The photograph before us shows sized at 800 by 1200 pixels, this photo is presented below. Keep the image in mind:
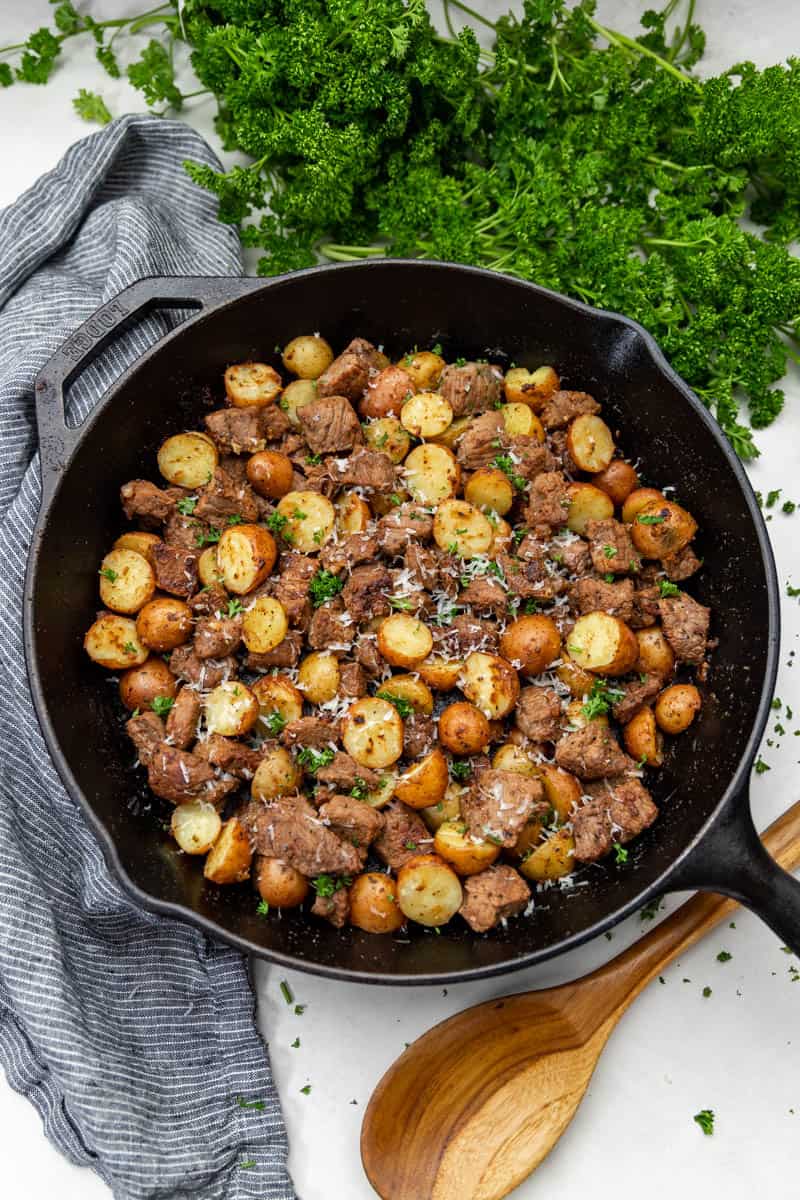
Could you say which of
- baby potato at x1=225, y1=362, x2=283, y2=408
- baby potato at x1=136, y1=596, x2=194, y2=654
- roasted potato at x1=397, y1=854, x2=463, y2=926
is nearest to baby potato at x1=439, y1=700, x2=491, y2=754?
roasted potato at x1=397, y1=854, x2=463, y2=926

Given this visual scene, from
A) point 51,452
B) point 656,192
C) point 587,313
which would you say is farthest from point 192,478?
point 656,192

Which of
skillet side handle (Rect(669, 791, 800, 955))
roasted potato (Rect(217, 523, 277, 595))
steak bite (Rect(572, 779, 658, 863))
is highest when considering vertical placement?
skillet side handle (Rect(669, 791, 800, 955))

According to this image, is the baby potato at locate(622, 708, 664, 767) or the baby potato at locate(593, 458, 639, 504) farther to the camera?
the baby potato at locate(593, 458, 639, 504)

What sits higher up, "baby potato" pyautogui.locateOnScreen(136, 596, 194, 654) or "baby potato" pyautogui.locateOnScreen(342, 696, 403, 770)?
"baby potato" pyautogui.locateOnScreen(342, 696, 403, 770)

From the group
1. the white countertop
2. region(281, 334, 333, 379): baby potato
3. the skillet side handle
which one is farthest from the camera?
region(281, 334, 333, 379): baby potato

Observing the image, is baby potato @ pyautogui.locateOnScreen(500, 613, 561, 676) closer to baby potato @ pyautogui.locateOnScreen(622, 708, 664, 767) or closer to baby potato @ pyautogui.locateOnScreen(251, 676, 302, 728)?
baby potato @ pyautogui.locateOnScreen(622, 708, 664, 767)

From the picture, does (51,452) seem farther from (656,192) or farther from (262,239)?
(656,192)

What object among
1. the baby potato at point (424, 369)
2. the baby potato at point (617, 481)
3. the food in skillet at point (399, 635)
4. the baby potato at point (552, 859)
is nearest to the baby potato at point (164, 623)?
the food in skillet at point (399, 635)

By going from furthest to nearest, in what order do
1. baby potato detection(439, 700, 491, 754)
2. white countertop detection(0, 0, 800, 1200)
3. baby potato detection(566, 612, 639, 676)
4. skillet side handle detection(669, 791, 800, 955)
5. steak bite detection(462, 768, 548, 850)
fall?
white countertop detection(0, 0, 800, 1200), baby potato detection(566, 612, 639, 676), baby potato detection(439, 700, 491, 754), steak bite detection(462, 768, 548, 850), skillet side handle detection(669, 791, 800, 955)
